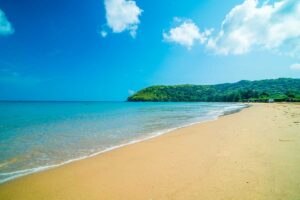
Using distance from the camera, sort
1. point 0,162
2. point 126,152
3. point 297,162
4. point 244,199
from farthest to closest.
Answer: point 126,152 → point 0,162 → point 297,162 → point 244,199

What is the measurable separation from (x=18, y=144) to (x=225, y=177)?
964cm

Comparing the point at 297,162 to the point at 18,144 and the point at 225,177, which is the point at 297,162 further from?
the point at 18,144

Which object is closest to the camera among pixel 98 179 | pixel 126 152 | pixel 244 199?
pixel 244 199

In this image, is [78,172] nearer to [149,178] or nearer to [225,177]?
[149,178]

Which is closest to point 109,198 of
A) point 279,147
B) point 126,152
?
point 126,152

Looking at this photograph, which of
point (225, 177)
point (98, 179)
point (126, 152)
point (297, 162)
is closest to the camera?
point (225, 177)

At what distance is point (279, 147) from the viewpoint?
6.31m

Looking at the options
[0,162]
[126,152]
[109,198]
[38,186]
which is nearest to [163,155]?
[126,152]

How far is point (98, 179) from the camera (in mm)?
4379

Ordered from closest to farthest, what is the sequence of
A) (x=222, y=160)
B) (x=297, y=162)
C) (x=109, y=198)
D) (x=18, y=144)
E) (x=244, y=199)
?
(x=244, y=199) < (x=109, y=198) < (x=297, y=162) < (x=222, y=160) < (x=18, y=144)

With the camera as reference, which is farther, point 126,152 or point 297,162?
point 126,152

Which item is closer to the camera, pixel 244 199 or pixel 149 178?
pixel 244 199

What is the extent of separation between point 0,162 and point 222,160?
766 centimetres

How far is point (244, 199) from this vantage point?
10.3 feet
